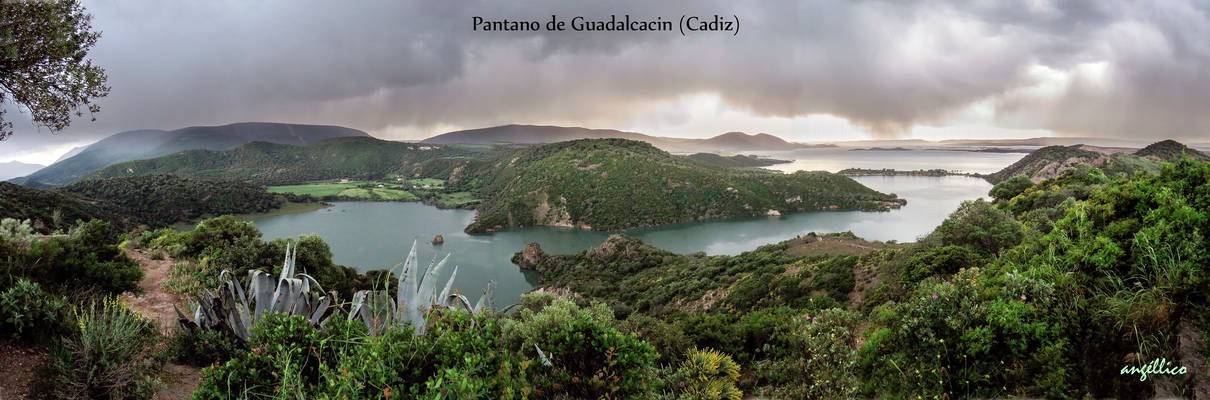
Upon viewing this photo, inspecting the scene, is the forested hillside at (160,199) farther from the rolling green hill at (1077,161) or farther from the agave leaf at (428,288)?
the rolling green hill at (1077,161)

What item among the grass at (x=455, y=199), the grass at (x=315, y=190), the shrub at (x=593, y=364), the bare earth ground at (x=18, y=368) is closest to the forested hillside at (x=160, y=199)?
the grass at (x=315, y=190)

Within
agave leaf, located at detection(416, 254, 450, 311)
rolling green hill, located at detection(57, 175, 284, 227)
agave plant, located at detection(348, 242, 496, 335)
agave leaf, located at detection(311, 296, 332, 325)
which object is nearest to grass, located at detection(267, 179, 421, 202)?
rolling green hill, located at detection(57, 175, 284, 227)

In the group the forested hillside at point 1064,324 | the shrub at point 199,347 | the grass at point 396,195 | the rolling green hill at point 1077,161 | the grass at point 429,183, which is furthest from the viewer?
the grass at point 429,183

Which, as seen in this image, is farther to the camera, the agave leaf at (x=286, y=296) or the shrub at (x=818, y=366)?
the agave leaf at (x=286, y=296)

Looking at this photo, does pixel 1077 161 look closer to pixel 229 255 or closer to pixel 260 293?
pixel 260 293

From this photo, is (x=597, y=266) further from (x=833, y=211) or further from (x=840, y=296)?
(x=833, y=211)

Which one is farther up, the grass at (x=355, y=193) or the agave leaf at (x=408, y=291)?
the agave leaf at (x=408, y=291)

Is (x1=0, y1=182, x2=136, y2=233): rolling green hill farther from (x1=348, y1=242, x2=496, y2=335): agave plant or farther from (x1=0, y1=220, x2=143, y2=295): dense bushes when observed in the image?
(x1=348, y1=242, x2=496, y2=335): agave plant

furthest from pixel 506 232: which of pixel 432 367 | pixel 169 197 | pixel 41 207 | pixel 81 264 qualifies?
pixel 432 367
